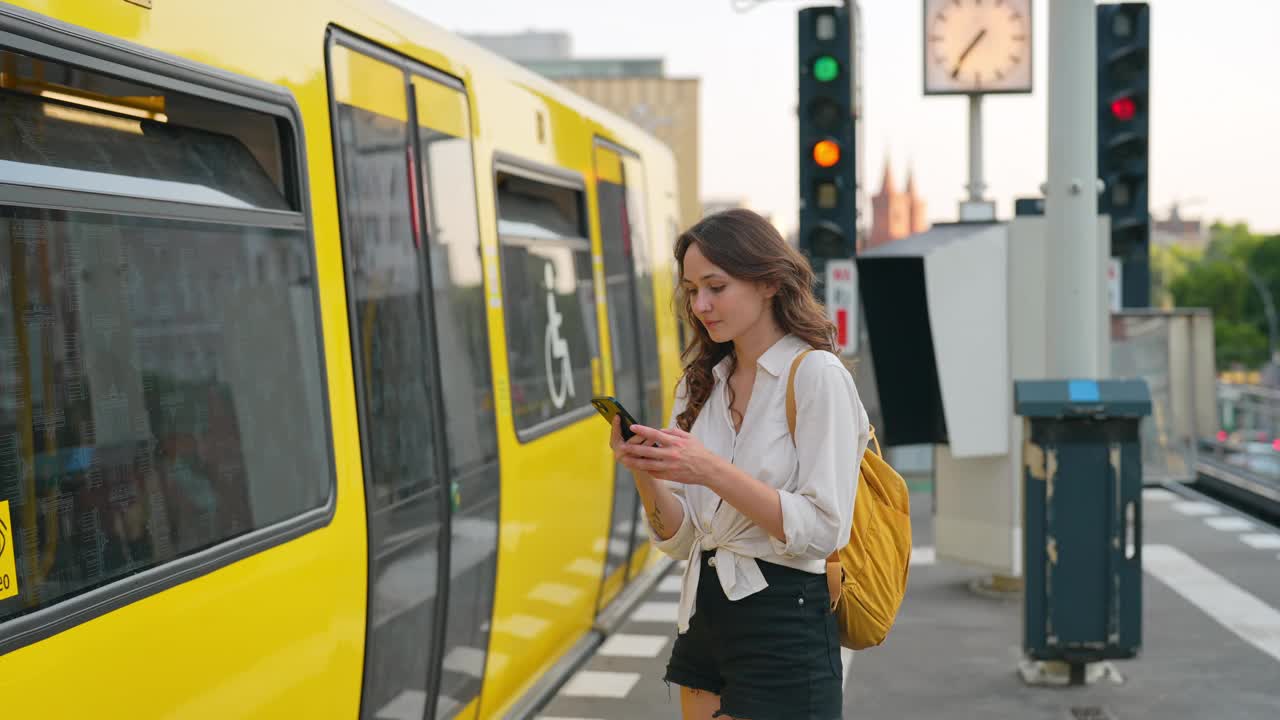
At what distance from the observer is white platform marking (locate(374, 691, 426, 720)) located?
4.39 meters

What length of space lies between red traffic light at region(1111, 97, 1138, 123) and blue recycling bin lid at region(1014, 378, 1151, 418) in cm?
358

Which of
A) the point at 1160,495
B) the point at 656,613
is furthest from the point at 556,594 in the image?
the point at 1160,495

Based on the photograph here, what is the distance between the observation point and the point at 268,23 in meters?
3.76

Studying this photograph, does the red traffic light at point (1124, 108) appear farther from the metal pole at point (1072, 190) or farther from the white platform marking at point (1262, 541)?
the white platform marking at point (1262, 541)

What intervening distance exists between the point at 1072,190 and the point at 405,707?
13.4 feet

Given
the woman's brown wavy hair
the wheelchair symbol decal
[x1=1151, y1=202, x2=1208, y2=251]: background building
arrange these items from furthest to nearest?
[x1=1151, y1=202, x2=1208, y2=251]: background building → the wheelchair symbol decal → the woman's brown wavy hair

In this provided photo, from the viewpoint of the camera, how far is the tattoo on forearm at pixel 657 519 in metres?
3.15

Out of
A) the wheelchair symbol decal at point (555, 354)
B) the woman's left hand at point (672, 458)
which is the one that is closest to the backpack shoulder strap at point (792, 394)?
the woman's left hand at point (672, 458)

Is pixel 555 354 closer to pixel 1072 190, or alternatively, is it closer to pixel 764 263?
pixel 1072 190

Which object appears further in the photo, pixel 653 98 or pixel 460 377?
pixel 653 98

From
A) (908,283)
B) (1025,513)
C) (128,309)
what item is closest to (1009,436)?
(908,283)

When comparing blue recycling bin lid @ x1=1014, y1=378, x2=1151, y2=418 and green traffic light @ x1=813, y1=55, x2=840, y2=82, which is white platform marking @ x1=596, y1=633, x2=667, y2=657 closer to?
blue recycling bin lid @ x1=1014, y1=378, x2=1151, y2=418

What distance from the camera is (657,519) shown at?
317 cm

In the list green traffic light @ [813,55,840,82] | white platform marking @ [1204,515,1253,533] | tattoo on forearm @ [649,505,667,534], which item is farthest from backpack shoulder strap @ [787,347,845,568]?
white platform marking @ [1204,515,1253,533]
